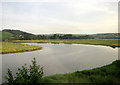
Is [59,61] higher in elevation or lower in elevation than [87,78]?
lower

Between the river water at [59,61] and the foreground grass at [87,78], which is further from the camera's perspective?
the river water at [59,61]

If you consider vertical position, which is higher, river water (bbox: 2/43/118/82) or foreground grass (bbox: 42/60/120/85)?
foreground grass (bbox: 42/60/120/85)

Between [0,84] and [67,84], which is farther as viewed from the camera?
[0,84]

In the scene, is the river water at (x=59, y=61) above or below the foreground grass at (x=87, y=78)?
below

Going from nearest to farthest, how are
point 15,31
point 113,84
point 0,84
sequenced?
point 113,84
point 0,84
point 15,31

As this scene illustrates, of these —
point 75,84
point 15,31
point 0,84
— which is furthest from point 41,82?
point 15,31

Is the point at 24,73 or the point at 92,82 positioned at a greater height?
the point at 24,73

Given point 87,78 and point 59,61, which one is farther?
point 59,61

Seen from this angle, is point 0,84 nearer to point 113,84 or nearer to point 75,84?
point 75,84

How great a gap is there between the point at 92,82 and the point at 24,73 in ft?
19.4

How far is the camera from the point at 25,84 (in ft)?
27.0

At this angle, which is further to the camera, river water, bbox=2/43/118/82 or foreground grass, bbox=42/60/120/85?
river water, bbox=2/43/118/82

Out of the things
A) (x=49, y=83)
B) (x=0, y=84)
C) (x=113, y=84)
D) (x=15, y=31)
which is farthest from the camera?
(x=15, y=31)

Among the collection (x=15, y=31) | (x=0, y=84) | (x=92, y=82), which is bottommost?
(x=0, y=84)
